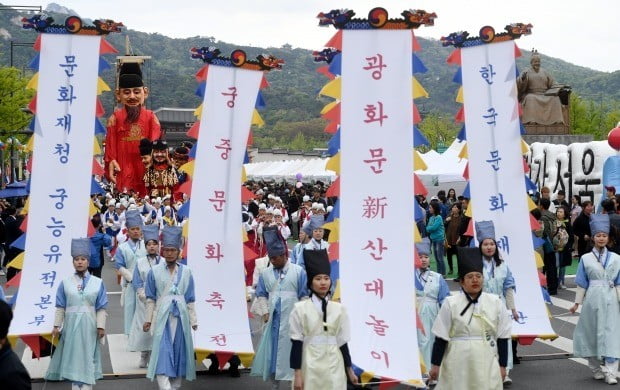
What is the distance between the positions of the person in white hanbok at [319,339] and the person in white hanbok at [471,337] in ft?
2.18

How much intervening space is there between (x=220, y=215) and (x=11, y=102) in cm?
3067

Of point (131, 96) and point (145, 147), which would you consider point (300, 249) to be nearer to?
point (145, 147)

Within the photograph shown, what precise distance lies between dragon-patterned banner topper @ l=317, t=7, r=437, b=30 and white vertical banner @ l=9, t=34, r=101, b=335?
362 cm

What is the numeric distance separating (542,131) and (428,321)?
73.6 ft

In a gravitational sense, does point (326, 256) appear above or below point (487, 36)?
below

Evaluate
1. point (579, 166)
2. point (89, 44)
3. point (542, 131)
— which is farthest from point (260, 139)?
point (89, 44)

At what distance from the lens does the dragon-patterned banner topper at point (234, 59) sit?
35.3 ft

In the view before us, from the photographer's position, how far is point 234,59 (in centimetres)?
1077

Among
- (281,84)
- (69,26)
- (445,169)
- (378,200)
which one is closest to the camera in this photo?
(378,200)

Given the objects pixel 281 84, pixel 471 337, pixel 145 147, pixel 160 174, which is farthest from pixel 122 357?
pixel 281 84

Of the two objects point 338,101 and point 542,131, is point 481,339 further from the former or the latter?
point 542,131

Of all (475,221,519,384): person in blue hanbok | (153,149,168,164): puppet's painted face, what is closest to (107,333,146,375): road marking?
(475,221,519,384): person in blue hanbok

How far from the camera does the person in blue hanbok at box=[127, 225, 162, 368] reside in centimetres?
1068

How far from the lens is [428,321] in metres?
10.0
